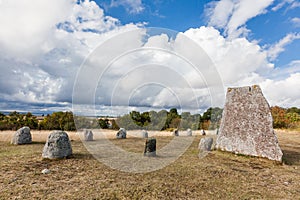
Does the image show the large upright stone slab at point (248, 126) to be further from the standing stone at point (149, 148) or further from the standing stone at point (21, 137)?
the standing stone at point (21, 137)

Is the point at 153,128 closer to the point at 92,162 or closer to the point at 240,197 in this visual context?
the point at 92,162

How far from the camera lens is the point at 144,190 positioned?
534cm

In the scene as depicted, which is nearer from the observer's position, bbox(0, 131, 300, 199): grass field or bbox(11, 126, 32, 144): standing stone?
bbox(0, 131, 300, 199): grass field

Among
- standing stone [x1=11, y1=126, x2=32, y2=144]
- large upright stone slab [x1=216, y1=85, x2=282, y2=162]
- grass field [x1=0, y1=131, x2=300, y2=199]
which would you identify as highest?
large upright stone slab [x1=216, y1=85, x2=282, y2=162]

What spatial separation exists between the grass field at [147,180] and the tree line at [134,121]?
639 inches

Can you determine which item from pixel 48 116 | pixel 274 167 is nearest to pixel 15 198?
pixel 274 167

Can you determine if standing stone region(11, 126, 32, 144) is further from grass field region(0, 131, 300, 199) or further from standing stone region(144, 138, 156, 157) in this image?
standing stone region(144, 138, 156, 157)

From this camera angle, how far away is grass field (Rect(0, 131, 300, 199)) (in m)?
5.10

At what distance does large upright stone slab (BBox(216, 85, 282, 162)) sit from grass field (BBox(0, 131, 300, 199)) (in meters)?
0.80

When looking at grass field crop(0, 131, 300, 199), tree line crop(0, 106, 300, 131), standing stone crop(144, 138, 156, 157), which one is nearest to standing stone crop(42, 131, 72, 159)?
grass field crop(0, 131, 300, 199)

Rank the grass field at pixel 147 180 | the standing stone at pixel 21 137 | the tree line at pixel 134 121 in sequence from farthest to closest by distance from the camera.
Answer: the tree line at pixel 134 121
the standing stone at pixel 21 137
the grass field at pixel 147 180

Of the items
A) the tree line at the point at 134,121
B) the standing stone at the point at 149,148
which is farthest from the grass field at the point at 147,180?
the tree line at the point at 134,121

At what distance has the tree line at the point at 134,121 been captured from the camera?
81.2ft

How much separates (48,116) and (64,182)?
23385mm
